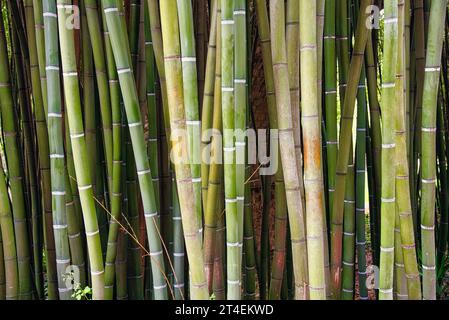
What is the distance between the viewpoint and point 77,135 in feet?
3.22

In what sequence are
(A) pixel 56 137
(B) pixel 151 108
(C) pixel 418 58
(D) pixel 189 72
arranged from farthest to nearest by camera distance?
(C) pixel 418 58, (B) pixel 151 108, (A) pixel 56 137, (D) pixel 189 72

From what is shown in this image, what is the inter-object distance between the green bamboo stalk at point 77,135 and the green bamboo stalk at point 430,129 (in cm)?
75

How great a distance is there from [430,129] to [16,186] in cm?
Answer: 112

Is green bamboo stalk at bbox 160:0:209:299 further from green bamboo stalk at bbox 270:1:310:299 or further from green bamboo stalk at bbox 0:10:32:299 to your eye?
green bamboo stalk at bbox 0:10:32:299

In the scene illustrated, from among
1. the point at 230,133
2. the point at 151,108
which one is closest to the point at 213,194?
the point at 230,133

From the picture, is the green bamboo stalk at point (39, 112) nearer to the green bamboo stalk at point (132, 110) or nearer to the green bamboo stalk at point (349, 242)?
the green bamboo stalk at point (132, 110)

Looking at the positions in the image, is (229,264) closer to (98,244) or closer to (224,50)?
(98,244)

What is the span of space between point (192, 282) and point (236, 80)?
41cm

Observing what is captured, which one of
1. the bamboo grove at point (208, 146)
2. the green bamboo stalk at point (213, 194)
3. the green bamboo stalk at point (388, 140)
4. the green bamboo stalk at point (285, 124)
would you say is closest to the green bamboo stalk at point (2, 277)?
the bamboo grove at point (208, 146)

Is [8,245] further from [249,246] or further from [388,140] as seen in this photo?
[388,140]

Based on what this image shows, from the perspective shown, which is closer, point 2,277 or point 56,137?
point 56,137

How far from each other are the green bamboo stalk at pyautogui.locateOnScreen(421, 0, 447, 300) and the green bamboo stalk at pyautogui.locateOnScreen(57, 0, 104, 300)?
0.75 metres

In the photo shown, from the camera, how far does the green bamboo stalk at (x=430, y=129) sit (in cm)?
102

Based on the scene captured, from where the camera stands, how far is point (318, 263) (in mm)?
904
